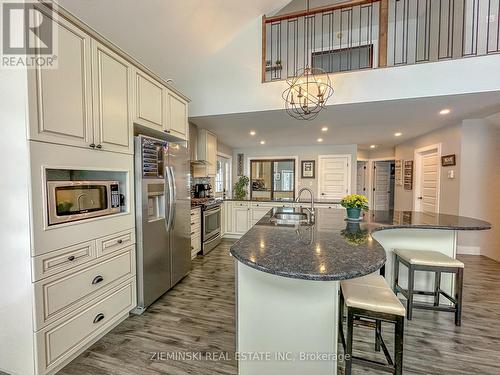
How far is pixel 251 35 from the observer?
11.5 feet

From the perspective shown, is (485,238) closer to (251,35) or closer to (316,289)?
(316,289)

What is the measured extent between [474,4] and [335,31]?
2.12 meters

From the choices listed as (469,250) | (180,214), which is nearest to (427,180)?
(469,250)

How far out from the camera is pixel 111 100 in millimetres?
1958

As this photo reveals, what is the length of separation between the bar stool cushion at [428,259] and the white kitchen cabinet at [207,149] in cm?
347

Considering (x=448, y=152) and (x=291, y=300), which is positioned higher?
(x=448, y=152)

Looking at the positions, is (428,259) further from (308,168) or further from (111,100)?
(308,168)

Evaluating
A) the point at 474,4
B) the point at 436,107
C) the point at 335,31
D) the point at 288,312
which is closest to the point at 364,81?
the point at 436,107

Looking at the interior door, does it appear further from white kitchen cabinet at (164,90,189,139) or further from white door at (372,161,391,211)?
white door at (372,161,391,211)

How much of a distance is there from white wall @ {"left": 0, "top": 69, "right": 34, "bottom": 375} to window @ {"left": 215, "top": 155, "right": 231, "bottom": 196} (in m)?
4.66

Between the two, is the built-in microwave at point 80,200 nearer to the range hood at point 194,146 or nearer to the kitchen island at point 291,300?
the kitchen island at point 291,300

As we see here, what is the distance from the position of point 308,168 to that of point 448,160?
121 inches

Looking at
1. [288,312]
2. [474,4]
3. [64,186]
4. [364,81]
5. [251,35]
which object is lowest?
[288,312]

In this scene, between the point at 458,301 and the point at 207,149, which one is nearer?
the point at 458,301
